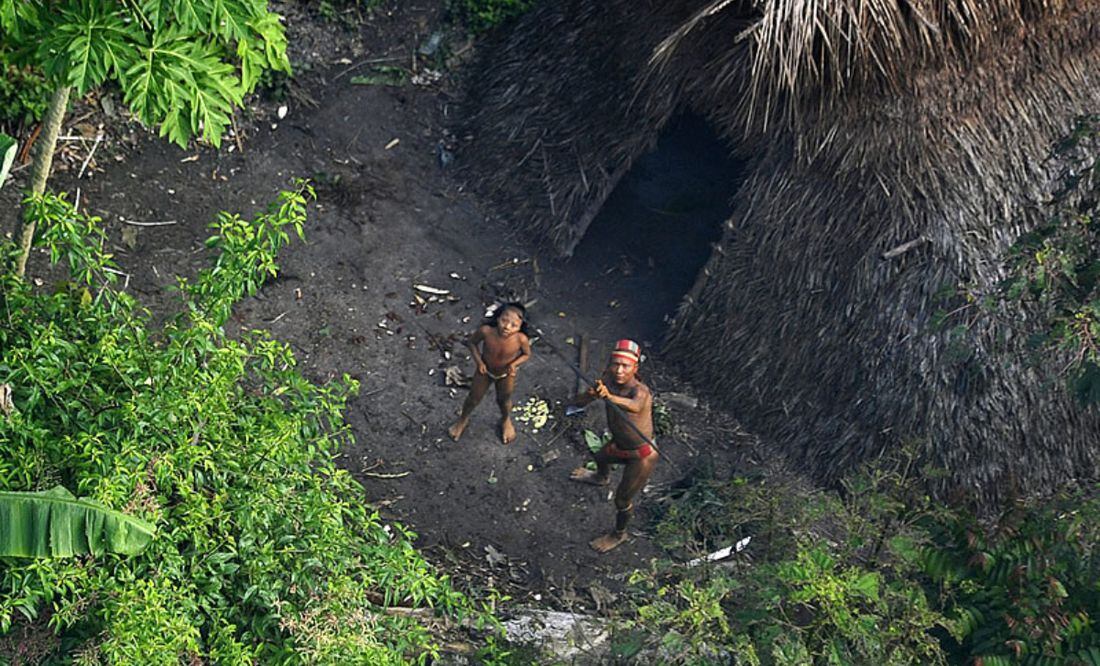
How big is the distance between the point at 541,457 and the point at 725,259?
5.62 ft

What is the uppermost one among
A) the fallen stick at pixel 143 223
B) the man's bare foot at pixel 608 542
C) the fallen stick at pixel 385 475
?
the fallen stick at pixel 143 223

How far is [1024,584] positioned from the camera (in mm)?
4953

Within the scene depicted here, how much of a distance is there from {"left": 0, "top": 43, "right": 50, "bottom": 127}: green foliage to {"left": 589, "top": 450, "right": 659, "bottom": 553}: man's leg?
4.45 m

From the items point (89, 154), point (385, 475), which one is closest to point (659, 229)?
point (385, 475)

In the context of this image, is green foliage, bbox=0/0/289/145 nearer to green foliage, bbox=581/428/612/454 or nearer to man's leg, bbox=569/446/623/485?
man's leg, bbox=569/446/623/485

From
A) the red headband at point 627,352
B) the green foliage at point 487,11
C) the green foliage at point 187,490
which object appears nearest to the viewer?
the green foliage at point 187,490

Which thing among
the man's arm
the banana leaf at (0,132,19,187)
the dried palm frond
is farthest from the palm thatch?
the banana leaf at (0,132,19,187)

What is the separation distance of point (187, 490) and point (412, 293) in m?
3.53

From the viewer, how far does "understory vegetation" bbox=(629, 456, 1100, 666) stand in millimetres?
4836

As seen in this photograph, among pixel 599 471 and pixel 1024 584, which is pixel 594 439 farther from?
pixel 1024 584

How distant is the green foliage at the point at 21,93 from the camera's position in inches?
310

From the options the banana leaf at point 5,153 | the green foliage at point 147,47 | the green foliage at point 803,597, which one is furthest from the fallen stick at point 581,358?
the banana leaf at point 5,153

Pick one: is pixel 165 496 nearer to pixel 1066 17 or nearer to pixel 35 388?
pixel 35 388

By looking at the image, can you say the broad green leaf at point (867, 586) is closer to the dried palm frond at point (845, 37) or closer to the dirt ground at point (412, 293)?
the dirt ground at point (412, 293)
